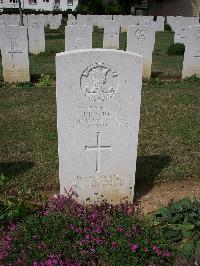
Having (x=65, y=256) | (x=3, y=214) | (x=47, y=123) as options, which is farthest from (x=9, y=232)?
(x=47, y=123)

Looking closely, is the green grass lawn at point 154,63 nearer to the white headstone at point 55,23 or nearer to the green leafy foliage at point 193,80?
the green leafy foliage at point 193,80

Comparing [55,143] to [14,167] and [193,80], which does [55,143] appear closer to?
[14,167]

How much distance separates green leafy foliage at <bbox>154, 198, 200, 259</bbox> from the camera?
362cm

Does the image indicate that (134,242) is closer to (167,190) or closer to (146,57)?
(167,190)

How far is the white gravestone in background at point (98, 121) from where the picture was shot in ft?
12.7

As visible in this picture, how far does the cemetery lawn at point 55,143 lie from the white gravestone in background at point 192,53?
1610 mm

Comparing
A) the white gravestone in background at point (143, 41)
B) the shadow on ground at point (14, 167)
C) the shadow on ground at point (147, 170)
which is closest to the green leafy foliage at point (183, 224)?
the shadow on ground at point (147, 170)

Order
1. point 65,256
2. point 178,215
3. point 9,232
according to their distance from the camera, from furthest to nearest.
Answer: point 178,215
point 9,232
point 65,256

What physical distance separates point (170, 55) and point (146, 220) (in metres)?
14.1

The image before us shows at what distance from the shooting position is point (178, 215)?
13.0ft

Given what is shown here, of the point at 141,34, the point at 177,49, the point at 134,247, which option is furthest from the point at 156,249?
the point at 177,49

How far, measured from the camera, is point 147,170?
18.0 feet

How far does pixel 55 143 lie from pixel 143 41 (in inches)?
254

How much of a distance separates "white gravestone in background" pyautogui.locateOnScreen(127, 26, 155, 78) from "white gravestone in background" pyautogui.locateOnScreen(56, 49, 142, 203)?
793 centimetres
